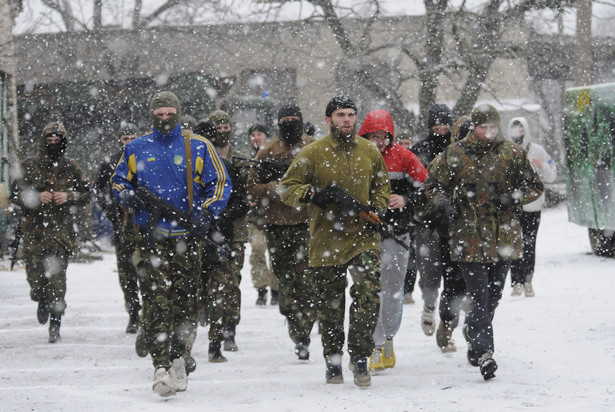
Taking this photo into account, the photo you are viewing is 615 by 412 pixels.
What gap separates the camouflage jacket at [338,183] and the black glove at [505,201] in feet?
2.37

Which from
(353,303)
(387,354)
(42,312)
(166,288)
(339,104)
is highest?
(339,104)

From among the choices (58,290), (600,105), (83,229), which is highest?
(600,105)

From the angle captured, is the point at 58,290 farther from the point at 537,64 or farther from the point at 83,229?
the point at 537,64

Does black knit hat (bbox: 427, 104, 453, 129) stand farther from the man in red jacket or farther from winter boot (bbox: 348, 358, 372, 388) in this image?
winter boot (bbox: 348, 358, 372, 388)

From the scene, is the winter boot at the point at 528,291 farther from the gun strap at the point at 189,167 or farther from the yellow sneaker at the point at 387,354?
the gun strap at the point at 189,167

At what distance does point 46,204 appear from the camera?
9086 mm

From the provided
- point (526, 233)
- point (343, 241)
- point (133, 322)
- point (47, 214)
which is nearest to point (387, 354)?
point (343, 241)

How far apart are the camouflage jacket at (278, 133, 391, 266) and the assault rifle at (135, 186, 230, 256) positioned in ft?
2.15

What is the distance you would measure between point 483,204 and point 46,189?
4.21 meters

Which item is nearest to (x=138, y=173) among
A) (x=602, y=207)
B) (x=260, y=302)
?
(x=260, y=302)

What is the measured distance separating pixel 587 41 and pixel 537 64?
152cm

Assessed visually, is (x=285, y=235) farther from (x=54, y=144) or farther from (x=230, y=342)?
(x=54, y=144)

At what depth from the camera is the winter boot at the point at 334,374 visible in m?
6.55

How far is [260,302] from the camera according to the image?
11289 millimetres
